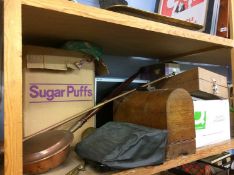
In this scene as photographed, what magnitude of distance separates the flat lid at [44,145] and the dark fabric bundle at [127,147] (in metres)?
0.07

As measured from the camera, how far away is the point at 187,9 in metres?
1.24

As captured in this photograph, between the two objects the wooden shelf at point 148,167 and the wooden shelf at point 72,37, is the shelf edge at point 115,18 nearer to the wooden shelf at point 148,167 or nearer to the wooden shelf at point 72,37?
the wooden shelf at point 72,37

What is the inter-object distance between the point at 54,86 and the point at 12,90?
1.10ft

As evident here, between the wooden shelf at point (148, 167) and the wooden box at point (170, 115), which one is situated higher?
the wooden box at point (170, 115)

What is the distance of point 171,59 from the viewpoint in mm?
1371

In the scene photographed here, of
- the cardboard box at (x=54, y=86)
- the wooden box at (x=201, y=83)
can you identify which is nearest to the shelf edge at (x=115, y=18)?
the wooden box at (x=201, y=83)

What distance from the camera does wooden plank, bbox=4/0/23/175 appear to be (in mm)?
505

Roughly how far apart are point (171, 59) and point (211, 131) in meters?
0.54

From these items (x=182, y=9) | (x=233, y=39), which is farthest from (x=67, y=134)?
(x=182, y=9)

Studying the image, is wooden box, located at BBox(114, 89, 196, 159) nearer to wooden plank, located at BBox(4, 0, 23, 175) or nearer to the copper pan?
the copper pan

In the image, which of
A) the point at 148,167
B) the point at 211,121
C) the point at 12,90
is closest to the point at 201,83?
the point at 211,121

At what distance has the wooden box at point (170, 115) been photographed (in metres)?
0.75

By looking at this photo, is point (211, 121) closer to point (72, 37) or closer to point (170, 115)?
point (170, 115)

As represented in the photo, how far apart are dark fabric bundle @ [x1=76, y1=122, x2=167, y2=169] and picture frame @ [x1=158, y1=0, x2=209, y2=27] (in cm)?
65
